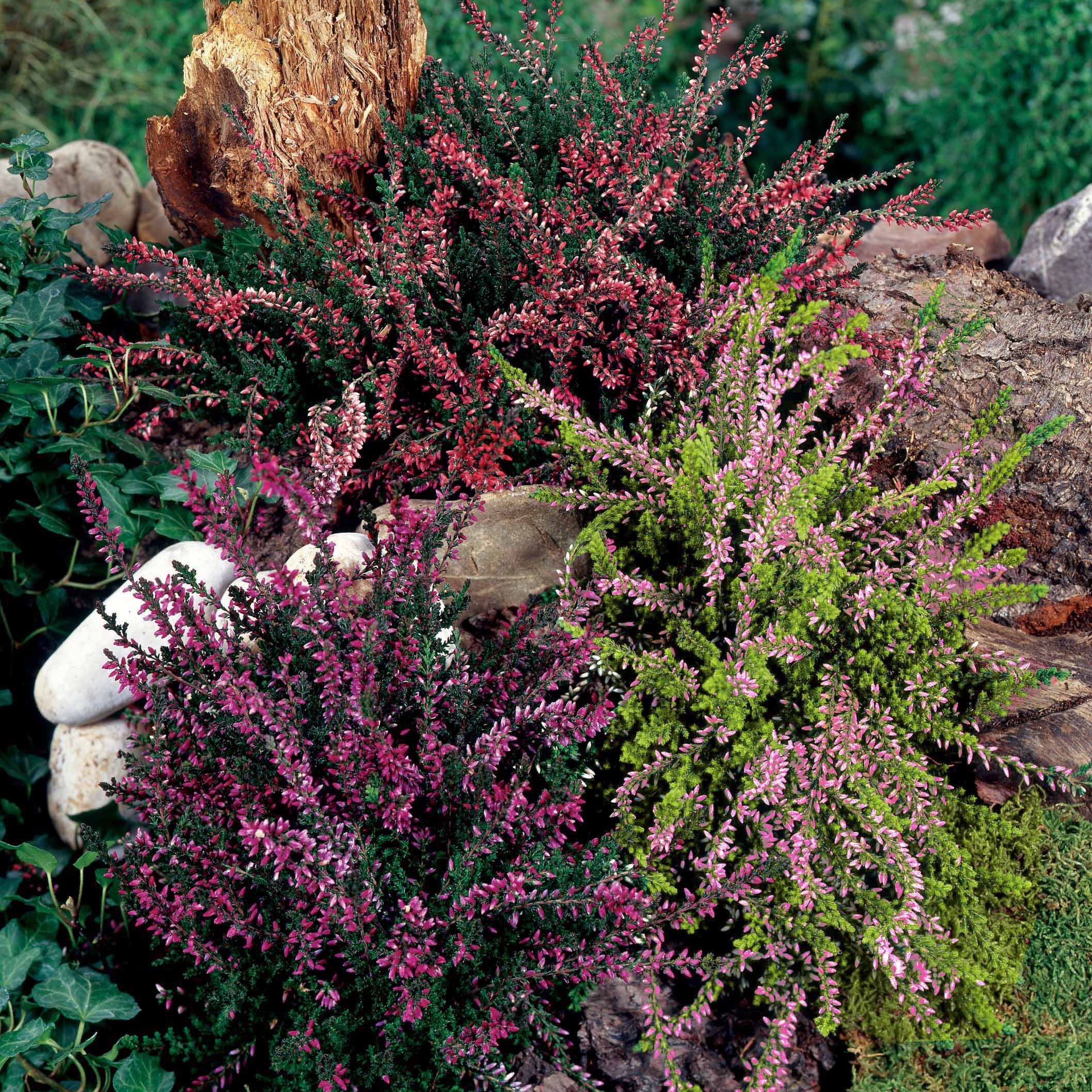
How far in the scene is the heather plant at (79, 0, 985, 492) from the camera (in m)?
2.80

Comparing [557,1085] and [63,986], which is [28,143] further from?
[557,1085]

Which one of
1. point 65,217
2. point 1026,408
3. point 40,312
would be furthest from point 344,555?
point 1026,408

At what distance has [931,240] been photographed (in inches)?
159

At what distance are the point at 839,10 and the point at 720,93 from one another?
3622 mm

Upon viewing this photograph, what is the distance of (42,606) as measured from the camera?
3.00m

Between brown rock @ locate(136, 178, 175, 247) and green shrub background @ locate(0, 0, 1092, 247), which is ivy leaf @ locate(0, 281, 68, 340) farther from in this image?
→ green shrub background @ locate(0, 0, 1092, 247)

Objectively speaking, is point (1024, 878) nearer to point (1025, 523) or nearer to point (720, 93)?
point (1025, 523)

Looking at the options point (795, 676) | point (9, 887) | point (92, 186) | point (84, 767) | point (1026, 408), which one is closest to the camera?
point (795, 676)

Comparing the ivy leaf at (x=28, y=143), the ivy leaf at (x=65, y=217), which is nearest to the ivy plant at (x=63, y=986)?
the ivy leaf at (x=65, y=217)

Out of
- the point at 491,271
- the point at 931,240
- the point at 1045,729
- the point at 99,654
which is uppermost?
the point at 931,240

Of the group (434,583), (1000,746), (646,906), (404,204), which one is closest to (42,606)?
(434,583)

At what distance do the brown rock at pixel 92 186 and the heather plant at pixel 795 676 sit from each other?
2139 millimetres

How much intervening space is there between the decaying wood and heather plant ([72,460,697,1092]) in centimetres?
96

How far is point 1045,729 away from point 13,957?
2.48 m
